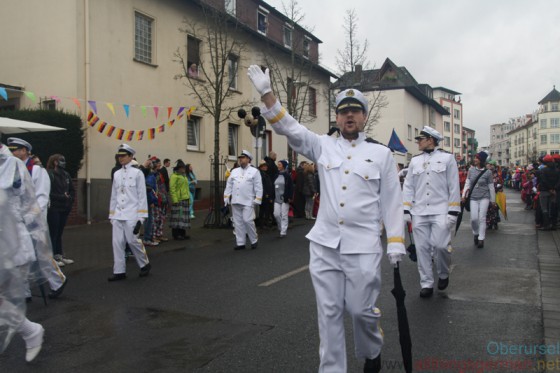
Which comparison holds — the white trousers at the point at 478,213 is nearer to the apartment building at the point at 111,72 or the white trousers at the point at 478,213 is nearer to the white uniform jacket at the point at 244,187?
the white uniform jacket at the point at 244,187

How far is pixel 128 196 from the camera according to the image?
7828 millimetres

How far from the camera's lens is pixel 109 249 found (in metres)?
11.1

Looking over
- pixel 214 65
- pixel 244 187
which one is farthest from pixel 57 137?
pixel 244 187

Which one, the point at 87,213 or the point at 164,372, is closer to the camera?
the point at 164,372

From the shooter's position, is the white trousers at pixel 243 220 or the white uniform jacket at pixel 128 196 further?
the white trousers at pixel 243 220

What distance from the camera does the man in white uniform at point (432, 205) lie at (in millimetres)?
6516

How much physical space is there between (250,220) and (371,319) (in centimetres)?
768

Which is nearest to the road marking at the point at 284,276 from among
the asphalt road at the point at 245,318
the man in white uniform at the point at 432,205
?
the asphalt road at the point at 245,318

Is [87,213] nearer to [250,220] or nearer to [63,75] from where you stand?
[63,75]

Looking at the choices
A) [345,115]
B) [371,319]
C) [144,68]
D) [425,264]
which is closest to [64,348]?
[371,319]

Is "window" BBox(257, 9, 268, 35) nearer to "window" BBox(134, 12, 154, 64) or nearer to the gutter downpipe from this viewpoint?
"window" BBox(134, 12, 154, 64)

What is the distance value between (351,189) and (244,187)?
25.0ft

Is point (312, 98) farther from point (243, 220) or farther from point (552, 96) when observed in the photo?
point (552, 96)

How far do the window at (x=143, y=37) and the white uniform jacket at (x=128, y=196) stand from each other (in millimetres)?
11557
